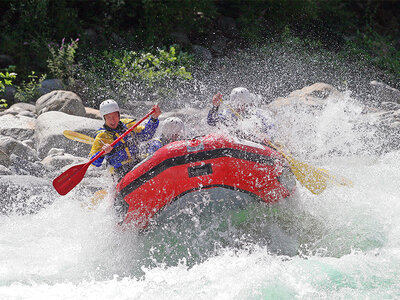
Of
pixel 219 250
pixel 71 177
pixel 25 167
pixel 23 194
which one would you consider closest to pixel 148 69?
pixel 25 167

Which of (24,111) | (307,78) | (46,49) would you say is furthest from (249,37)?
(24,111)

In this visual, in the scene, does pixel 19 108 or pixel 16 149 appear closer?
pixel 16 149

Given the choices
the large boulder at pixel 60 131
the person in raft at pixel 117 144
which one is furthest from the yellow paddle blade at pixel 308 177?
the large boulder at pixel 60 131

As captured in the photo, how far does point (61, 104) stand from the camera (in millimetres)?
8039

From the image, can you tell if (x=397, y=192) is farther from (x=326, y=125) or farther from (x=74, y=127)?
(x=74, y=127)

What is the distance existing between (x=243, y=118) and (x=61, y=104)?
11.6 ft

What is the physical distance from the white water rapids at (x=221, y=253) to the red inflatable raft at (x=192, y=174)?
0.21 metres

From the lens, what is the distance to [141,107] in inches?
345

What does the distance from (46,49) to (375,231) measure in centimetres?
679

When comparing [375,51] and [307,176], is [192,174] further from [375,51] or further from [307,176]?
[375,51]

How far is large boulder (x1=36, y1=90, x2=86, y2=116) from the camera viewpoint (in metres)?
8.03

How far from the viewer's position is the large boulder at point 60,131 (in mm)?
7137

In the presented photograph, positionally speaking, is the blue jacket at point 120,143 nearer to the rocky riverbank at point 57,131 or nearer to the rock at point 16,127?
the rocky riverbank at point 57,131

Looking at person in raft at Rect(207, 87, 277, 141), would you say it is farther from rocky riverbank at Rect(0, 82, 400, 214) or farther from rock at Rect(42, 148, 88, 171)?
rock at Rect(42, 148, 88, 171)
